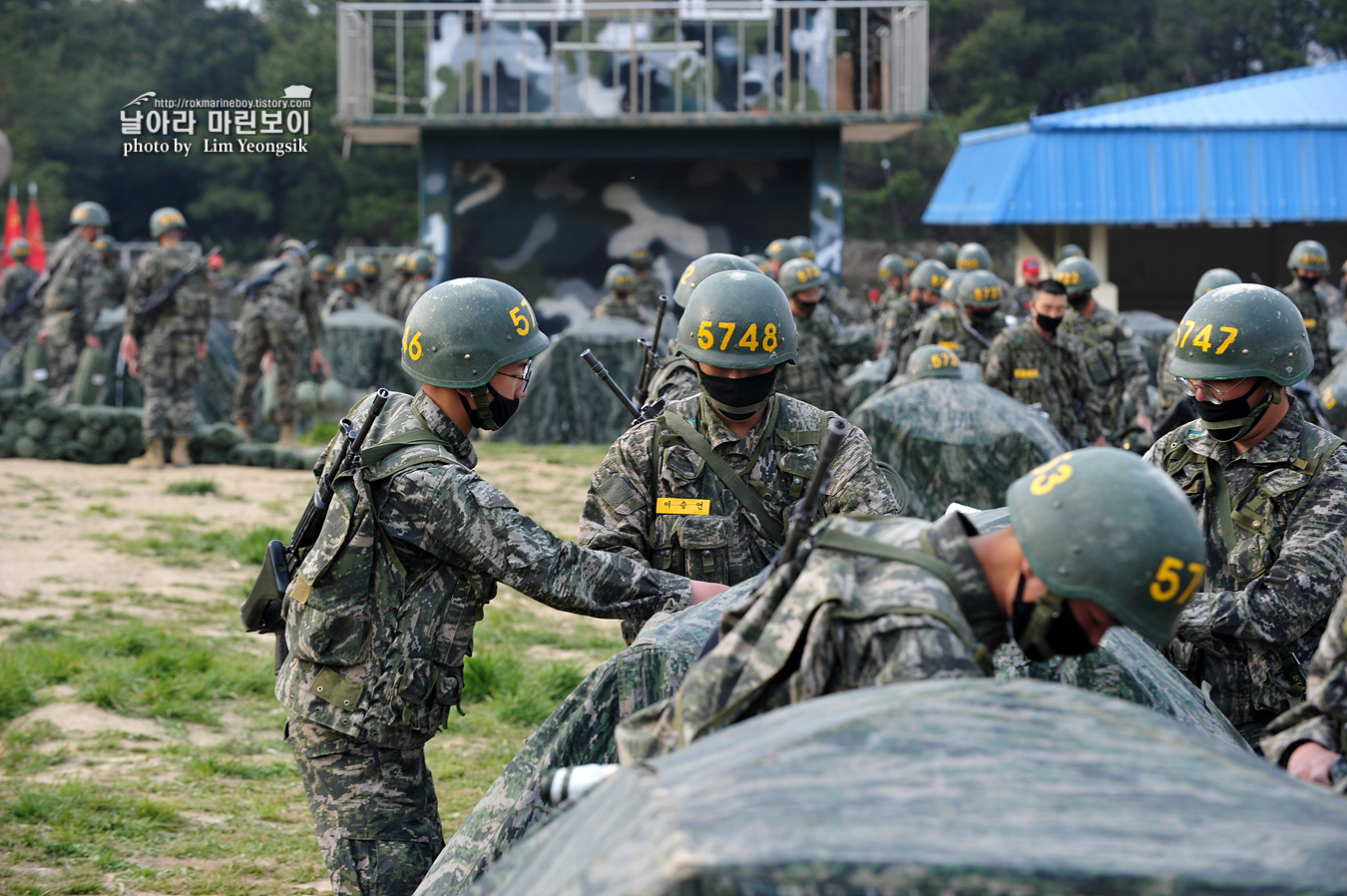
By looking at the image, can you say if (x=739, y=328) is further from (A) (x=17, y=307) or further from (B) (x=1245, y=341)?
(A) (x=17, y=307)

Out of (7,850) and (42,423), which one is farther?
(42,423)

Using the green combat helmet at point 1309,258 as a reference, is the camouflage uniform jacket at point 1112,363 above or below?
below

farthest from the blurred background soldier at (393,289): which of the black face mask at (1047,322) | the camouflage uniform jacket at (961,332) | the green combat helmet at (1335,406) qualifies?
the green combat helmet at (1335,406)

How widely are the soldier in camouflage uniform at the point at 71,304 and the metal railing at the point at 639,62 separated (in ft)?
17.8

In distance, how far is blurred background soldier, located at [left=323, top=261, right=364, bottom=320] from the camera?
64.6ft

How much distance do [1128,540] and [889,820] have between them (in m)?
0.81

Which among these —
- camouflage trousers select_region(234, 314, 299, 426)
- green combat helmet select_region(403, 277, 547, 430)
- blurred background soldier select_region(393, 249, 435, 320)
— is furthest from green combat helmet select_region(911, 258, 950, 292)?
green combat helmet select_region(403, 277, 547, 430)

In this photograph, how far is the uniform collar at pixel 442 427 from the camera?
4.05 m

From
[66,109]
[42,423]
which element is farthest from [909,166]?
[42,423]

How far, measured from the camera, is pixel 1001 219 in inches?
941

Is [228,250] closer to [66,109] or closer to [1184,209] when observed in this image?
[66,109]

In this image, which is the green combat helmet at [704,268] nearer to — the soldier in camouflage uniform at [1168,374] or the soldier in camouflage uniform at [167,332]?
the soldier in camouflage uniform at [1168,374]

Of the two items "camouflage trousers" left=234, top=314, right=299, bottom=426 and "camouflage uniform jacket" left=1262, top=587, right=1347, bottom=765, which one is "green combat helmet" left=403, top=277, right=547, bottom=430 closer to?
"camouflage uniform jacket" left=1262, top=587, right=1347, bottom=765

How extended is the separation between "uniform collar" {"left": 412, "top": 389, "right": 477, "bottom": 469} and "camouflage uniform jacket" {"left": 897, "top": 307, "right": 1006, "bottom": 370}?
7.80 meters
